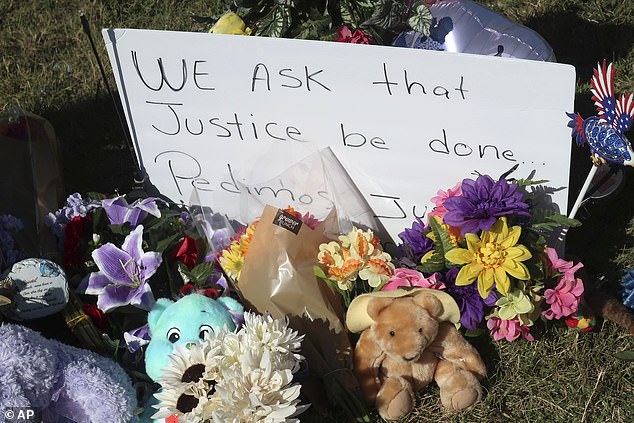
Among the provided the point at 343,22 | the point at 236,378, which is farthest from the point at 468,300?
the point at 343,22

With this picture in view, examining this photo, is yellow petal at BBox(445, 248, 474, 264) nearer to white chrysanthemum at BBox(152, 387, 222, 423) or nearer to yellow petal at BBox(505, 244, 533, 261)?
yellow petal at BBox(505, 244, 533, 261)

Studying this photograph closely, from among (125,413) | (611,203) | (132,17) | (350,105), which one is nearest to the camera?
(125,413)

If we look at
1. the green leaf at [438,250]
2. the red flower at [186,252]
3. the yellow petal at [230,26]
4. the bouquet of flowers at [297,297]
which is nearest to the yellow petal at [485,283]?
the green leaf at [438,250]

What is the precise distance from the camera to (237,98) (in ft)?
6.53

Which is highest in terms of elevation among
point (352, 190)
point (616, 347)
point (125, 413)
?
point (352, 190)

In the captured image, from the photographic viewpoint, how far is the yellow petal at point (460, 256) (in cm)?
176

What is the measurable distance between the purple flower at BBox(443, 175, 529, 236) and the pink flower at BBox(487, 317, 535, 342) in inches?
9.8

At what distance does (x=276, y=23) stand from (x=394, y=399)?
111 cm

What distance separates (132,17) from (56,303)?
61.6 inches

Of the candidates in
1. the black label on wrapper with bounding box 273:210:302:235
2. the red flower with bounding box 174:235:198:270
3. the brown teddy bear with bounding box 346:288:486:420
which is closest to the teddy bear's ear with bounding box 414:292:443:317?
the brown teddy bear with bounding box 346:288:486:420

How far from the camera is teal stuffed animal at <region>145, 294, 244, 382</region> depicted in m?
1.71

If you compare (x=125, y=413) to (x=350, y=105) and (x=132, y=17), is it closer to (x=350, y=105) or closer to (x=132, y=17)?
(x=350, y=105)

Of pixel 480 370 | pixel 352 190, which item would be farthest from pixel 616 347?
pixel 352 190

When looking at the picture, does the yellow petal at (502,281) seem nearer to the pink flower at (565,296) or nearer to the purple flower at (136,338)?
the pink flower at (565,296)
